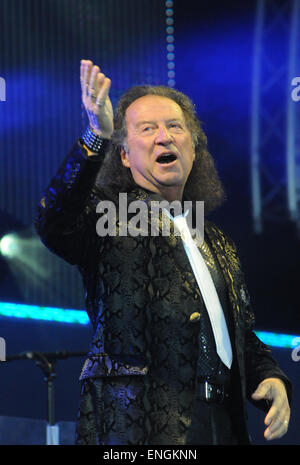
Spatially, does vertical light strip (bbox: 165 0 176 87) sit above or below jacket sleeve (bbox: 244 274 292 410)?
above

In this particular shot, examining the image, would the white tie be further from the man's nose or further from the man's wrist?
the man's wrist

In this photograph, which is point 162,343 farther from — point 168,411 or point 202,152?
point 202,152

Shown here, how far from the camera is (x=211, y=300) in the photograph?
1.70 m

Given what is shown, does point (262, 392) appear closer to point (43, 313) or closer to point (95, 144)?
point (95, 144)

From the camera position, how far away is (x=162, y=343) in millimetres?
1538

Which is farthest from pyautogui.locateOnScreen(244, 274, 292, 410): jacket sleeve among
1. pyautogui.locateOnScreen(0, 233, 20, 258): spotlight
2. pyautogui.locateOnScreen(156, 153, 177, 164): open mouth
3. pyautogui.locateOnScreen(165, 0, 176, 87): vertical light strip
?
pyautogui.locateOnScreen(165, 0, 176, 87): vertical light strip

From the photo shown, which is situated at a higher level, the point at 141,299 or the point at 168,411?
the point at 141,299

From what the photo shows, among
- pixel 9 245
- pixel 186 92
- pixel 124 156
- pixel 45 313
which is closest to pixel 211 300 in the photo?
pixel 124 156

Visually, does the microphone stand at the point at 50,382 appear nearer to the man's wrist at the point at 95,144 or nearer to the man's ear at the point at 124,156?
the man's wrist at the point at 95,144

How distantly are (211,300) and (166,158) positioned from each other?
46 cm

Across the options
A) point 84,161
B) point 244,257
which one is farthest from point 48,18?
point 84,161

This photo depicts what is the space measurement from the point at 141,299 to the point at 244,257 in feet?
10.0

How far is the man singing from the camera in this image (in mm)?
1483

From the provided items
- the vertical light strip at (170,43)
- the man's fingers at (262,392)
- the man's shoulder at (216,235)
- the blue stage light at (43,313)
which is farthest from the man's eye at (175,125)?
the vertical light strip at (170,43)
